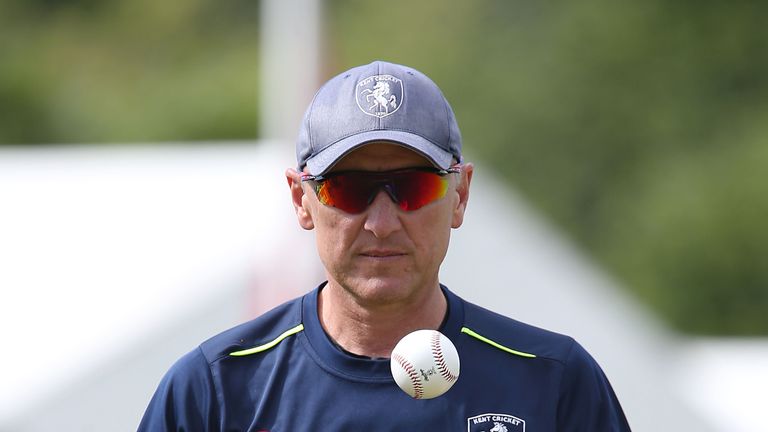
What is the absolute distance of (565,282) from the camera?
40.9 feet

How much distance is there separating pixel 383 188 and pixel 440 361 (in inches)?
23.8

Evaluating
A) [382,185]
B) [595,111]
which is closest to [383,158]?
[382,185]

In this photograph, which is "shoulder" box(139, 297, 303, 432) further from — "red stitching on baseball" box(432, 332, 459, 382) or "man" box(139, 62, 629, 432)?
"red stitching on baseball" box(432, 332, 459, 382)

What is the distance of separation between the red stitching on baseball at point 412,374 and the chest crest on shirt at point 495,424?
0.76ft

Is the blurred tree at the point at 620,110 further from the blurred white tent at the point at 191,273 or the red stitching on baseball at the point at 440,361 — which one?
the red stitching on baseball at the point at 440,361

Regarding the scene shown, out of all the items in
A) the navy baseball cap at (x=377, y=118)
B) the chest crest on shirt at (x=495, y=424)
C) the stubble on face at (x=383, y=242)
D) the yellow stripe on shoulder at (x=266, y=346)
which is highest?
the navy baseball cap at (x=377, y=118)

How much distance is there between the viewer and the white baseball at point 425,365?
12.6 ft

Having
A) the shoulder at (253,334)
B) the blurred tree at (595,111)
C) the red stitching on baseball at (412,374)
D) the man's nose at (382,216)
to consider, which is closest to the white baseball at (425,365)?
the red stitching on baseball at (412,374)

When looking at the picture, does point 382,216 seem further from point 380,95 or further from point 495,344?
point 495,344

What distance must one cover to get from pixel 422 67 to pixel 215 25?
32.4ft

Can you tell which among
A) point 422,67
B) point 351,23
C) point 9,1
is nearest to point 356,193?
point 422,67

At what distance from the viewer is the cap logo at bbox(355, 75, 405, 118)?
4125 mm

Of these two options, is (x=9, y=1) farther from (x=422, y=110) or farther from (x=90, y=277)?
(x=422, y=110)

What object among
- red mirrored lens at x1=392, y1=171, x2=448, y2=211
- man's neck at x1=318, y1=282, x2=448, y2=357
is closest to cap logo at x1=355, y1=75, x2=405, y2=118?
red mirrored lens at x1=392, y1=171, x2=448, y2=211
